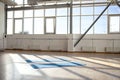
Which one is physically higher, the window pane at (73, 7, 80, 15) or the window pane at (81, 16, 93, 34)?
the window pane at (73, 7, 80, 15)

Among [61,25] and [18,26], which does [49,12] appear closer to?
[61,25]

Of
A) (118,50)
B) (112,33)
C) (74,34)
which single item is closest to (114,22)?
(112,33)

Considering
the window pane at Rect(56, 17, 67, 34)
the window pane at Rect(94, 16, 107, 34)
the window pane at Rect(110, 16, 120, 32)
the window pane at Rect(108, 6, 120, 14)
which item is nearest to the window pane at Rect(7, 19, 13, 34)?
the window pane at Rect(56, 17, 67, 34)

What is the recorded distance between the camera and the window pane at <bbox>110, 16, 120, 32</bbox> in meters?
15.1

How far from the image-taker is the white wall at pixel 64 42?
1476cm

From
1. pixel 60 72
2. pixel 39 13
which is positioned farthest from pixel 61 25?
pixel 60 72

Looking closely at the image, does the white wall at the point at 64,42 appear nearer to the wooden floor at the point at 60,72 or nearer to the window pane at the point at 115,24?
the window pane at the point at 115,24

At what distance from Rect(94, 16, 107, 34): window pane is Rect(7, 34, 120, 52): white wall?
0.50 metres

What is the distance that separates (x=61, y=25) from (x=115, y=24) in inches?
178

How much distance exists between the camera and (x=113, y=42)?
14.7 m

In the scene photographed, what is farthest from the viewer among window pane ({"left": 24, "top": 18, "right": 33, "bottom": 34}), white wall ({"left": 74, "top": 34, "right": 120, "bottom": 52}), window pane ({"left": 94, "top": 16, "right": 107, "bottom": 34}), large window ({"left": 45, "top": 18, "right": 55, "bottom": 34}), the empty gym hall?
window pane ({"left": 24, "top": 18, "right": 33, "bottom": 34})

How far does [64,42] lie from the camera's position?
15.9 meters

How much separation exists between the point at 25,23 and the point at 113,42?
26.5ft

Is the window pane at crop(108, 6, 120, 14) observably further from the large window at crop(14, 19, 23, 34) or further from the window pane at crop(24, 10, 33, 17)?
the large window at crop(14, 19, 23, 34)
